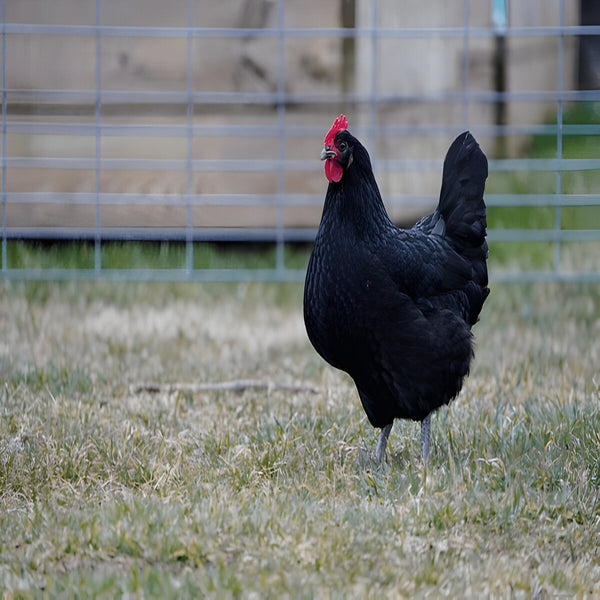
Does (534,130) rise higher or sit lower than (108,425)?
higher

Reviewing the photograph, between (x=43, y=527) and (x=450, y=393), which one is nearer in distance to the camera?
(x=43, y=527)

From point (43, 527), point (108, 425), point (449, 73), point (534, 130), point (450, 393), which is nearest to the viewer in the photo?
point (43, 527)

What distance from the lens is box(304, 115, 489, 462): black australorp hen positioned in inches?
124

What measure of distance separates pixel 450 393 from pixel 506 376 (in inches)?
52.8

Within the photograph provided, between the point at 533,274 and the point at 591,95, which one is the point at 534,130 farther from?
the point at 533,274

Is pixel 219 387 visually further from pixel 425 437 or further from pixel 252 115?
pixel 252 115

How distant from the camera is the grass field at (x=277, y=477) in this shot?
244cm

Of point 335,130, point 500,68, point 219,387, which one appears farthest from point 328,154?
point 500,68

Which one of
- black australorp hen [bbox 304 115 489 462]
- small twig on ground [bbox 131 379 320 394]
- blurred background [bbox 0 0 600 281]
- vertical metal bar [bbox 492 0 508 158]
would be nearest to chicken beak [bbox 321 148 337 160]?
black australorp hen [bbox 304 115 489 462]

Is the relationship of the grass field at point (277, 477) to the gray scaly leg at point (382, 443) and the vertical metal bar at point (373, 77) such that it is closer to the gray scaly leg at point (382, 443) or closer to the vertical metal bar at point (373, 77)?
the gray scaly leg at point (382, 443)

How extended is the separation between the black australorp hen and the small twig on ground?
1112mm

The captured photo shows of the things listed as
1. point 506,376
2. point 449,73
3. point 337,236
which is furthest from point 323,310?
point 449,73

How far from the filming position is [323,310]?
3156 mm

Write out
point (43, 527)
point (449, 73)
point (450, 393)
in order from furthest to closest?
point (449, 73) → point (450, 393) → point (43, 527)
